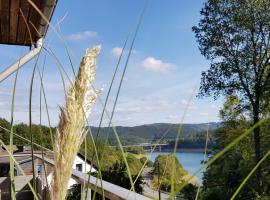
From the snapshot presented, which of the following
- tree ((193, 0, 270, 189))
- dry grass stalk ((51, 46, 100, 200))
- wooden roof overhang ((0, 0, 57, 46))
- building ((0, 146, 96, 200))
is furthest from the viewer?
tree ((193, 0, 270, 189))

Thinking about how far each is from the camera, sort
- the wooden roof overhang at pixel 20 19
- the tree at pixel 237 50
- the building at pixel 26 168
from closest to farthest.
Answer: the building at pixel 26 168 → the wooden roof overhang at pixel 20 19 → the tree at pixel 237 50

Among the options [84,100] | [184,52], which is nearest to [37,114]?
[84,100]

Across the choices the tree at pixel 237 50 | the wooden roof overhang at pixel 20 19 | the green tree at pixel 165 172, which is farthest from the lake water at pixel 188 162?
the tree at pixel 237 50

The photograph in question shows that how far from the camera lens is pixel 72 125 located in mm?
487

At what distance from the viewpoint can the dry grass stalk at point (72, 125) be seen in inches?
18.9

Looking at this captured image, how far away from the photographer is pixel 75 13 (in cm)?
88

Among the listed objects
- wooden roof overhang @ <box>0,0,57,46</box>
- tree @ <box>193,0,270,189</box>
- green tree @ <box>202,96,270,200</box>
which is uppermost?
tree @ <box>193,0,270,189</box>

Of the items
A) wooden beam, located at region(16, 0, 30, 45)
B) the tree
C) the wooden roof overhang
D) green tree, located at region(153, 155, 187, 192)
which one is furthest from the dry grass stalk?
the tree

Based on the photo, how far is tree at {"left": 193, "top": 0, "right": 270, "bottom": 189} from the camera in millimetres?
14719

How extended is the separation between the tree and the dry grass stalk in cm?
1468

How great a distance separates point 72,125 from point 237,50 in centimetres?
1520

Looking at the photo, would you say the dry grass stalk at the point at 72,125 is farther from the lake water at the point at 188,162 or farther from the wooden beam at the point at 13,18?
the wooden beam at the point at 13,18

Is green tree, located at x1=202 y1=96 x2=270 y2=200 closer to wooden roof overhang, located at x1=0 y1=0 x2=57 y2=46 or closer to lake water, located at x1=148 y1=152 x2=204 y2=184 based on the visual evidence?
wooden roof overhang, located at x1=0 y1=0 x2=57 y2=46

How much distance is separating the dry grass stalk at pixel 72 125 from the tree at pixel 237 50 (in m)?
14.7
